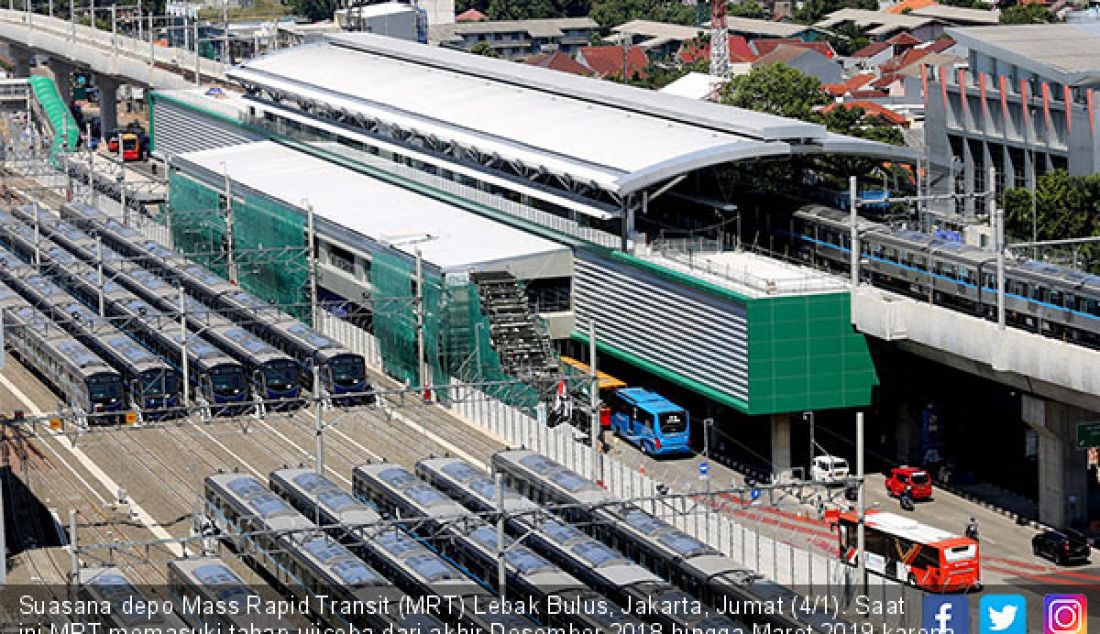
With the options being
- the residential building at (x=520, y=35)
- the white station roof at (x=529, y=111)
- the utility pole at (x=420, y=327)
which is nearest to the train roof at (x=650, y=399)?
the utility pole at (x=420, y=327)

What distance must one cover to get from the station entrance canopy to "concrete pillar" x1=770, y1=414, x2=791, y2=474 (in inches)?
392

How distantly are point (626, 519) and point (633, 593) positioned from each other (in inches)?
218

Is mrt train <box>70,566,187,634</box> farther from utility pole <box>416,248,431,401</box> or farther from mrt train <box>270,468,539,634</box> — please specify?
utility pole <box>416,248,431,401</box>

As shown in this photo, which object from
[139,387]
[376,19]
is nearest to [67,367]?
[139,387]

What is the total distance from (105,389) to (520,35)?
412ft

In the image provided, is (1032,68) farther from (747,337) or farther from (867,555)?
(867,555)

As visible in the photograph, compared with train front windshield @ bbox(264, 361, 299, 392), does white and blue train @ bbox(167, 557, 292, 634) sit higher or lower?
higher

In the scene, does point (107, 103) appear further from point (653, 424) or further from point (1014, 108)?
point (653, 424)

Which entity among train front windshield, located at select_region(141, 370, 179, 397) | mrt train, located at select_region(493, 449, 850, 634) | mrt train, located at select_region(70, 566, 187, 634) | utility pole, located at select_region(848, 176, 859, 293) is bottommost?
train front windshield, located at select_region(141, 370, 179, 397)

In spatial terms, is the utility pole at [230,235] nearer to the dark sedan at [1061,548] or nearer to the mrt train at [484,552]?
the mrt train at [484,552]

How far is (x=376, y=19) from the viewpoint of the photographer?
154625 mm

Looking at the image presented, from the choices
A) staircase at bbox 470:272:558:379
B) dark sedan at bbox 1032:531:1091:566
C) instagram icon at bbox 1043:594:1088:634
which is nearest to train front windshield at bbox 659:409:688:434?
staircase at bbox 470:272:558:379

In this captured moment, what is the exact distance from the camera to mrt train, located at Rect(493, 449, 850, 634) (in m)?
46.2

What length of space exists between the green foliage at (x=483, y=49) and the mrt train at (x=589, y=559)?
114629mm
